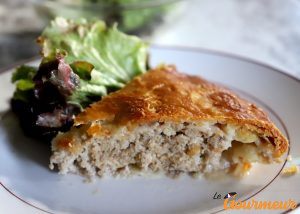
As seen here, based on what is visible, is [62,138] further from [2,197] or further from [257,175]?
[257,175]

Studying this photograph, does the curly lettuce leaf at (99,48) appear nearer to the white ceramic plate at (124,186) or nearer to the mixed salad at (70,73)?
the mixed salad at (70,73)

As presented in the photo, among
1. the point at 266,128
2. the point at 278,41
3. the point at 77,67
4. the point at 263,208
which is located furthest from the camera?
the point at 278,41

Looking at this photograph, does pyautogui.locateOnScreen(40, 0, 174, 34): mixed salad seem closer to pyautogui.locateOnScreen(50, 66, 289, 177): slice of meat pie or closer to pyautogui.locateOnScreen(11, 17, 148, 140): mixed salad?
pyautogui.locateOnScreen(11, 17, 148, 140): mixed salad

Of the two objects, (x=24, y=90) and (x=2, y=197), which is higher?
(x=24, y=90)

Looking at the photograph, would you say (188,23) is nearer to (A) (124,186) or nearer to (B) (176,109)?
(B) (176,109)

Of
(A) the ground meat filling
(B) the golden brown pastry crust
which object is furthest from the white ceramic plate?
(B) the golden brown pastry crust

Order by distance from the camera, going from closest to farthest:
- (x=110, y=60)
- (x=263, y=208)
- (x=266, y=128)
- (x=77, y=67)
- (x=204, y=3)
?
1. (x=263, y=208)
2. (x=266, y=128)
3. (x=77, y=67)
4. (x=110, y=60)
5. (x=204, y=3)

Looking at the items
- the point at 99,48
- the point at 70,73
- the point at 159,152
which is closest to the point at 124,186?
the point at 159,152

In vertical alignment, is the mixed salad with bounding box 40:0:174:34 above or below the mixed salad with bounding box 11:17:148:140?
above

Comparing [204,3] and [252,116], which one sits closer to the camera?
[252,116]

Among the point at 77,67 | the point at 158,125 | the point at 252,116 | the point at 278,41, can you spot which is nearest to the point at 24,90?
the point at 77,67
